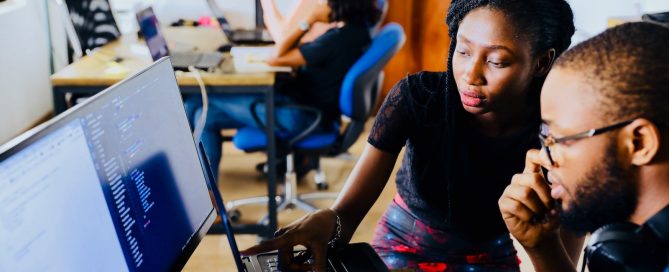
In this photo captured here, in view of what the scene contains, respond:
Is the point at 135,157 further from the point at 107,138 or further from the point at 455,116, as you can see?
the point at 455,116

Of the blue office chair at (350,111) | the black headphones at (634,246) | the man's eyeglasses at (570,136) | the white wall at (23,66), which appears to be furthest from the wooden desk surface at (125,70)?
the black headphones at (634,246)

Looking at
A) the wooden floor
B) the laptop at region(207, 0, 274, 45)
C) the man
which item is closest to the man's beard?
the man

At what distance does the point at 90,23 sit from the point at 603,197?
2.49 metres

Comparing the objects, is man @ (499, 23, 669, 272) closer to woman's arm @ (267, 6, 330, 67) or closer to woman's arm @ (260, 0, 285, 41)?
woman's arm @ (267, 6, 330, 67)

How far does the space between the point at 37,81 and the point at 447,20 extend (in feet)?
9.32

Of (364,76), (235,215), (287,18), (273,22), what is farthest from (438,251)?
(273,22)

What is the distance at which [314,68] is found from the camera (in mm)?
2508

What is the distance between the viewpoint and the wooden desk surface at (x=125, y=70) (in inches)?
93.1

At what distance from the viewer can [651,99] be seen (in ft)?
2.55

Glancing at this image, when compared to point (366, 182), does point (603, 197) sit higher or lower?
higher

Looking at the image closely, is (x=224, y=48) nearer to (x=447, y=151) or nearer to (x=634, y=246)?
(x=447, y=151)

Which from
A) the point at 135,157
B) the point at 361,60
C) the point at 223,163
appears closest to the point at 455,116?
the point at 135,157

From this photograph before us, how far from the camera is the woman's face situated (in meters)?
1.14

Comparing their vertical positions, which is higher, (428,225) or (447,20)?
(447,20)
